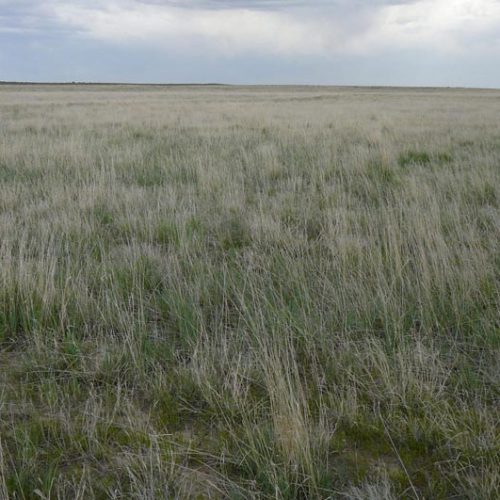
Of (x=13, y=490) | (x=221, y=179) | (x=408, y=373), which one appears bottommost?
(x=13, y=490)

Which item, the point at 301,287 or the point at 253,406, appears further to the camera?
the point at 301,287

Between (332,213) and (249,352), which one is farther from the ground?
(332,213)

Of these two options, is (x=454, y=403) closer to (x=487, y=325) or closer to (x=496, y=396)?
(x=496, y=396)

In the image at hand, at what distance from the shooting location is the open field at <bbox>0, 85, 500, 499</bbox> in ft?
6.26

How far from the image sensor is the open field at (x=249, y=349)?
191 cm

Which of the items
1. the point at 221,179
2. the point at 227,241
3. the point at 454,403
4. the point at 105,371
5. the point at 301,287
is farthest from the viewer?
the point at 221,179

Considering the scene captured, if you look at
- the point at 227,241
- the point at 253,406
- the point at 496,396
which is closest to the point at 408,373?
the point at 496,396

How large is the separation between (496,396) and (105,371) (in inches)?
75.4

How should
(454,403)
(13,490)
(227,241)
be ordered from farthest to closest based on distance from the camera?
(227,241), (454,403), (13,490)

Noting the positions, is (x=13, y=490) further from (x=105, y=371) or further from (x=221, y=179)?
(x=221, y=179)

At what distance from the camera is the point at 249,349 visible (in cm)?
278

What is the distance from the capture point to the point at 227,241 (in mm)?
4797

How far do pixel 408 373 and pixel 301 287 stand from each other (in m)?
1.27

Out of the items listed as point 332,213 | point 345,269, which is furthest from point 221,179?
point 345,269
